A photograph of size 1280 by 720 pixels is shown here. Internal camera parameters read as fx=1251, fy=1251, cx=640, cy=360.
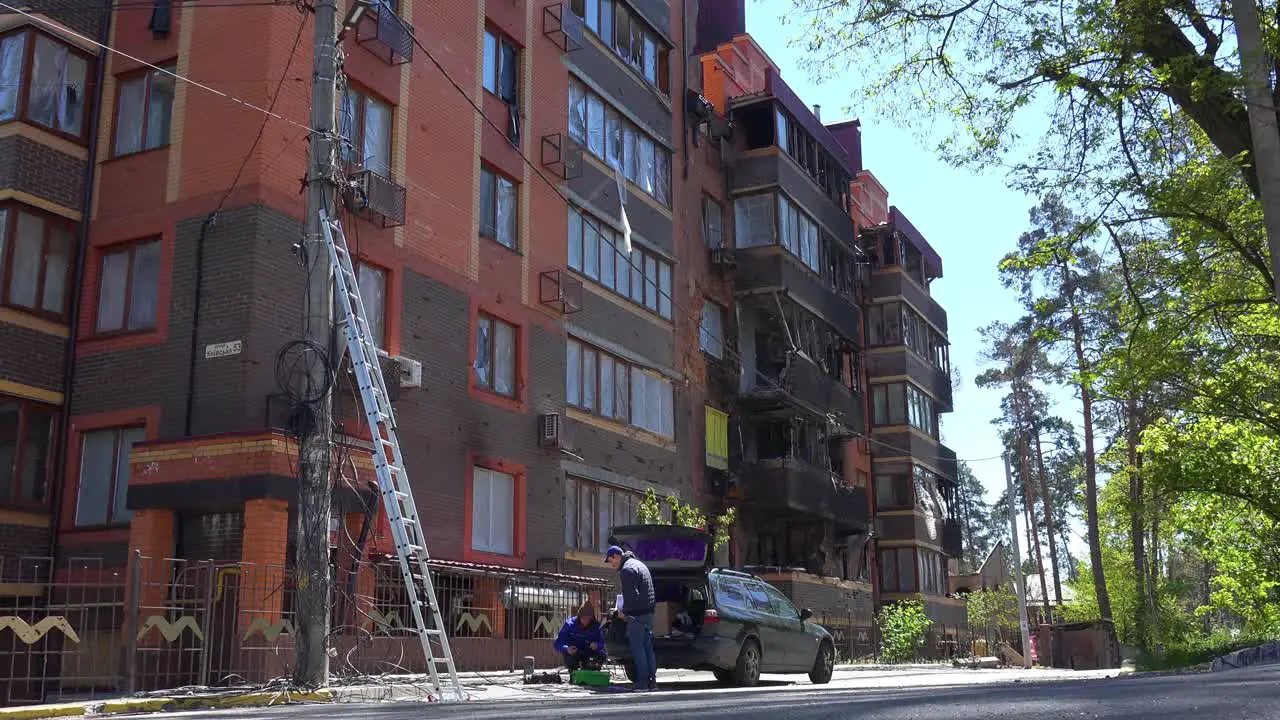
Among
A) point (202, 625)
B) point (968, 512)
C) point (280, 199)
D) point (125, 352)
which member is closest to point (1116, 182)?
point (280, 199)

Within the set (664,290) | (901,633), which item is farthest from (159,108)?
(901,633)

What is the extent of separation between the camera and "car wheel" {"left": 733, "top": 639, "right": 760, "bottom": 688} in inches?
719

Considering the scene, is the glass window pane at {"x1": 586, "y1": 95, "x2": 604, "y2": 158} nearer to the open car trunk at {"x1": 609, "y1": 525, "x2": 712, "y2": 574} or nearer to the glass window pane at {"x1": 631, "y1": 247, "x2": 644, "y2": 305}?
the glass window pane at {"x1": 631, "y1": 247, "x2": 644, "y2": 305}

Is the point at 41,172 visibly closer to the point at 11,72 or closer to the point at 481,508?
the point at 11,72

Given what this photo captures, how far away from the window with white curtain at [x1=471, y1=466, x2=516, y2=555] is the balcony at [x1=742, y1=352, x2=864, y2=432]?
12938 mm

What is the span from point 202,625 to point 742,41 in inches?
1224

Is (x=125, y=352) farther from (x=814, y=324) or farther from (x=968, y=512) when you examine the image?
(x=968, y=512)

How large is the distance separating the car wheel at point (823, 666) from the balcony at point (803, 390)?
1579cm

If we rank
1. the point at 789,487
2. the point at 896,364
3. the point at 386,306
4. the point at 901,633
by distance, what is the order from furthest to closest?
the point at 896,364
the point at 901,633
the point at 789,487
the point at 386,306

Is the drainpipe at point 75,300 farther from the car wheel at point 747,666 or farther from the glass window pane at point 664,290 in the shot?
the glass window pane at point 664,290

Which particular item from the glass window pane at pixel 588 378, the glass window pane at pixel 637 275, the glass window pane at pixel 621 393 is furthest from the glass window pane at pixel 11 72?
the glass window pane at pixel 637 275

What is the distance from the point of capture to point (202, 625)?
16.8 meters

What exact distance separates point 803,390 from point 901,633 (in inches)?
352

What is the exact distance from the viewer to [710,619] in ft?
58.4
